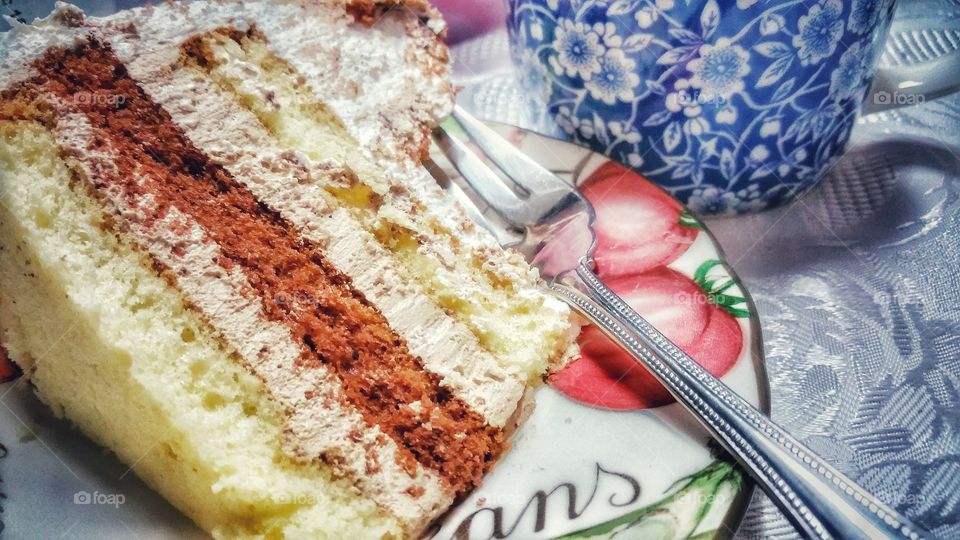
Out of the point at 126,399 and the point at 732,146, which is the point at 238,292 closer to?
the point at 126,399

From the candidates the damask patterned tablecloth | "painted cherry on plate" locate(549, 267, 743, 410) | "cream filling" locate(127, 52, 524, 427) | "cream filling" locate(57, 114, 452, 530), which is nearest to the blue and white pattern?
the damask patterned tablecloth

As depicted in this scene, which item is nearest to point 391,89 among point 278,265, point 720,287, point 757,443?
point 278,265

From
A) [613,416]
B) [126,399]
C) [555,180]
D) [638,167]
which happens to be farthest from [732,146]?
[126,399]

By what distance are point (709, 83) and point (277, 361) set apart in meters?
0.66

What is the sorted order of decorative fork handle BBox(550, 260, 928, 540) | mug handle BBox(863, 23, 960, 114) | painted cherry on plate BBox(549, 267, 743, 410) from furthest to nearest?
mug handle BBox(863, 23, 960, 114)
painted cherry on plate BBox(549, 267, 743, 410)
decorative fork handle BBox(550, 260, 928, 540)

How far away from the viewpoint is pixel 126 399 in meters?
0.77

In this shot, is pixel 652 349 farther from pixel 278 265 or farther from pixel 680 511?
pixel 278 265

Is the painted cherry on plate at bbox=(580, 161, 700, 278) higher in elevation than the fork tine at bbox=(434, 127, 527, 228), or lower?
lower

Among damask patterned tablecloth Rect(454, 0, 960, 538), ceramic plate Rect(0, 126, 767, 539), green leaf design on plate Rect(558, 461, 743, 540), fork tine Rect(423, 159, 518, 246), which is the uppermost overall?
fork tine Rect(423, 159, 518, 246)

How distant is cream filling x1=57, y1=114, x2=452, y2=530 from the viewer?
0.76m

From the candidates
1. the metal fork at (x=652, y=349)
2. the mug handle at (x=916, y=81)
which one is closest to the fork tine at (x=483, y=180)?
the metal fork at (x=652, y=349)

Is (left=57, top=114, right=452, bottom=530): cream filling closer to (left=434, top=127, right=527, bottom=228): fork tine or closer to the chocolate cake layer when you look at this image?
the chocolate cake layer

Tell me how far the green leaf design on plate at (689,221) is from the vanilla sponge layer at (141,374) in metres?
0.58

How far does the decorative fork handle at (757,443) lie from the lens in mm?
609
